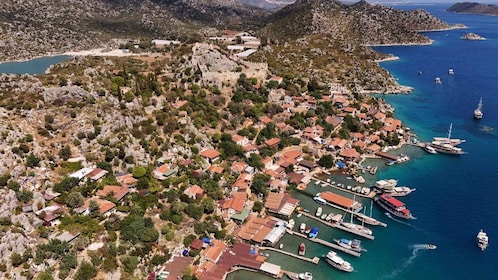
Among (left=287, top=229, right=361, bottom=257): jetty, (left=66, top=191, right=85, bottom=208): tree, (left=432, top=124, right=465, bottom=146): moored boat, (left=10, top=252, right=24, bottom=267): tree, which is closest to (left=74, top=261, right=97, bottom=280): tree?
(left=10, top=252, right=24, bottom=267): tree

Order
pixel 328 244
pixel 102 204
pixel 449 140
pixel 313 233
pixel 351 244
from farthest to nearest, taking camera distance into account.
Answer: pixel 449 140, pixel 313 233, pixel 328 244, pixel 351 244, pixel 102 204

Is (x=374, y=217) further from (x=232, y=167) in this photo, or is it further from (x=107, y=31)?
(x=107, y=31)

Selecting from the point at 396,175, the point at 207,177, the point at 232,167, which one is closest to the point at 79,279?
the point at 207,177

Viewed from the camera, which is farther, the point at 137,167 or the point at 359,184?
the point at 359,184

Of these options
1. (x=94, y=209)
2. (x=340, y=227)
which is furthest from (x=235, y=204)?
(x=94, y=209)

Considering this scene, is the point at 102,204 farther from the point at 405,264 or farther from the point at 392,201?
the point at 392,201

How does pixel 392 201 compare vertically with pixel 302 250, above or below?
above

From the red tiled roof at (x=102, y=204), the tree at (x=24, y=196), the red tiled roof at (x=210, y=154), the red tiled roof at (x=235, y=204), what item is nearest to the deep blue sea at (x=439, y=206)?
the red tiled roof at (x=235, y=204)

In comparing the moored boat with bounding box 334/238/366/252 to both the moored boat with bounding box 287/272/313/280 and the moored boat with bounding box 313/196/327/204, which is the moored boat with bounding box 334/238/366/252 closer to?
the moored boat with bounding box 287/272/313/280
